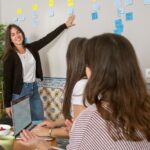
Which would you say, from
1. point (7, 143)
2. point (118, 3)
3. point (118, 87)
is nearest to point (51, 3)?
point (118, 3)

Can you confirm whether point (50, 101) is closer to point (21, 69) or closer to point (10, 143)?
point (21, 69)

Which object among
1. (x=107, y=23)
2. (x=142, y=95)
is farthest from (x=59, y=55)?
(x=142, y=95)

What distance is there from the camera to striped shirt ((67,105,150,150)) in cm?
→ 112

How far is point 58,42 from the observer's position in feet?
11.5

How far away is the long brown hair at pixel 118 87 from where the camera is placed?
1123mm

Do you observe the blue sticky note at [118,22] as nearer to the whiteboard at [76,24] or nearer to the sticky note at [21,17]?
the whiteboard at [76,24]

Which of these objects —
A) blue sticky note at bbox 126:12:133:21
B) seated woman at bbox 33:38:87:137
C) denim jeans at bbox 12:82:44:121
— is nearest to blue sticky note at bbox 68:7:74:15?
blue sticky note at bbox 126:12:133:21

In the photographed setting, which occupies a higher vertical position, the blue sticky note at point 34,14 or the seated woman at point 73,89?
the blue sticky note at point 34,14

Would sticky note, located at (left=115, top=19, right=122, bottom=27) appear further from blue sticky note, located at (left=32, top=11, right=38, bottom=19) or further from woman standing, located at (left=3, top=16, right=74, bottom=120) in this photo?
blue sticky note, located at (left=32, top=11, right=38, bottom=19)

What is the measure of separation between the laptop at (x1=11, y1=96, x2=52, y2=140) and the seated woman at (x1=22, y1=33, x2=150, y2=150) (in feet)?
1.60

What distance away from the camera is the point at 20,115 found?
1656mm

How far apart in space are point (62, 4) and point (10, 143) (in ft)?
6.91

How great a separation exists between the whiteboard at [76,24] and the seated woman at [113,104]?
1673 millimetres

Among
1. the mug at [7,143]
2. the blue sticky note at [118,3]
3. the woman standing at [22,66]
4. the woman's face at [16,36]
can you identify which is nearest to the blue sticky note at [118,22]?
the blue sticky note at [118,3]
